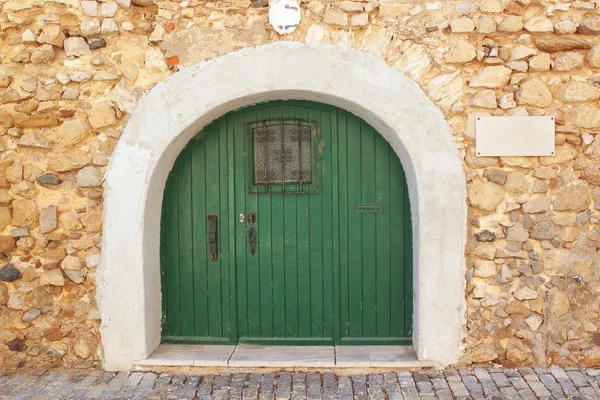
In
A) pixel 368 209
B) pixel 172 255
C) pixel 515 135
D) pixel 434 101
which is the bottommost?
pixel 172 255

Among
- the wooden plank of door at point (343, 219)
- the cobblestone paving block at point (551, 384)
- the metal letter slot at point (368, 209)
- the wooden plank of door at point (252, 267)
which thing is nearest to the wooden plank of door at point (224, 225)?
the wooden plank of door at point (252, 267)

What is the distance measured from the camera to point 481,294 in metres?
3.44

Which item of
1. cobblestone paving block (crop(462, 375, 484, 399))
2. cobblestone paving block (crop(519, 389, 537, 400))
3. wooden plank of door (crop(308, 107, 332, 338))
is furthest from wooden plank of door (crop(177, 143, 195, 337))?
cobblestone paving block (crop(519, 389, 537, 400))

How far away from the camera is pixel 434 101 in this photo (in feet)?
11.1

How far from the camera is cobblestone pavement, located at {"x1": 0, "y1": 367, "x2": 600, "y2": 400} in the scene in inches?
125

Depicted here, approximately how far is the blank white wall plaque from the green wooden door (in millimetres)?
643

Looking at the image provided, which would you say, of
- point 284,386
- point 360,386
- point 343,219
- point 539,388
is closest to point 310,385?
point 284,386

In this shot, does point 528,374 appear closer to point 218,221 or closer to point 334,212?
point 334,212

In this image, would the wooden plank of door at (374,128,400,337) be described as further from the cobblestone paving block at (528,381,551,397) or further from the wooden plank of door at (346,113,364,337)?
the cobblestone paving block at (528,381,551,397)

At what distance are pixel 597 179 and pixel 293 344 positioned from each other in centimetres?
238

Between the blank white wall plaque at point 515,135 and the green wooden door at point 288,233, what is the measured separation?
25.3 inches

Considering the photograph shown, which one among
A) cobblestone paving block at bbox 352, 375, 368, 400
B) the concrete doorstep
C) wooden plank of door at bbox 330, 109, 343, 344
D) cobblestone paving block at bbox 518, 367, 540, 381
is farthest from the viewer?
wooden plank of door at bbox 330, 109, 343, 344

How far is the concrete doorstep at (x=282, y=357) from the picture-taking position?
350cm

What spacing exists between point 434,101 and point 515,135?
1.86 ft
